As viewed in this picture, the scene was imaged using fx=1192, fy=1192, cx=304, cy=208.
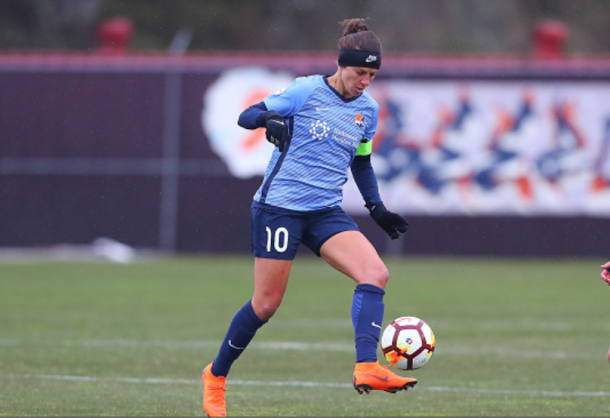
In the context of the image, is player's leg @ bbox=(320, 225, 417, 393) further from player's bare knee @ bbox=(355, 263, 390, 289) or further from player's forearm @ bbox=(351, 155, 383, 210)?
player's forearm @ bbox=(351, 155, 383, 210)

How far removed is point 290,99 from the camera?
7582 millimetres

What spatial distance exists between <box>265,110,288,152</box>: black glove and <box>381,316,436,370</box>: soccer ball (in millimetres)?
1391

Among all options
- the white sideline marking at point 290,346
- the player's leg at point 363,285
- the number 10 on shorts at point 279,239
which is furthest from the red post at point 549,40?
the number 10 on shorts at point 279,239

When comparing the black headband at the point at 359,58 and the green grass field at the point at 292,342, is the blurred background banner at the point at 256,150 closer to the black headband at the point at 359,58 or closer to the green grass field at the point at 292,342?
the green grass field at the point at 292,342

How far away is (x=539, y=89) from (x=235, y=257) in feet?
21.6

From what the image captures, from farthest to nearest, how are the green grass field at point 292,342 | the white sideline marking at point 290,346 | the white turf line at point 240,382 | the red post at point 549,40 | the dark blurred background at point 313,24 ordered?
the dark blurred background at point 313,24 → the red post at point 549,40 → the white sideline marking at point 290,346 → the white turf line at point 240,382 → the green grass field at point 292,342

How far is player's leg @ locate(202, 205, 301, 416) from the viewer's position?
758 cm

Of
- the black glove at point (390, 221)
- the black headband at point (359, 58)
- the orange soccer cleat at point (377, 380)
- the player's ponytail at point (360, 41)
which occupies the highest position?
the player's ponytail at point (360, 41)

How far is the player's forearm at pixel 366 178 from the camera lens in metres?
8.13

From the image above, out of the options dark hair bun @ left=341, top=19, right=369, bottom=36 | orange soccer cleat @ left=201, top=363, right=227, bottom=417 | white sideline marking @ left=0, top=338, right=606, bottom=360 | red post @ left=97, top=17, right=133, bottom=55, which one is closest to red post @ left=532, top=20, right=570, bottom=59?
red post @ left=97, top=17, right=133, bottom=55

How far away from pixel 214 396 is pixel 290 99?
1.99 m

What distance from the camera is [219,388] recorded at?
307 inches

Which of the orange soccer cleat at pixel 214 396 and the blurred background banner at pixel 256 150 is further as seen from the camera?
the blurred background banner at pixel 256 150

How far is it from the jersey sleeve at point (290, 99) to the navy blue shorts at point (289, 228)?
64cm
